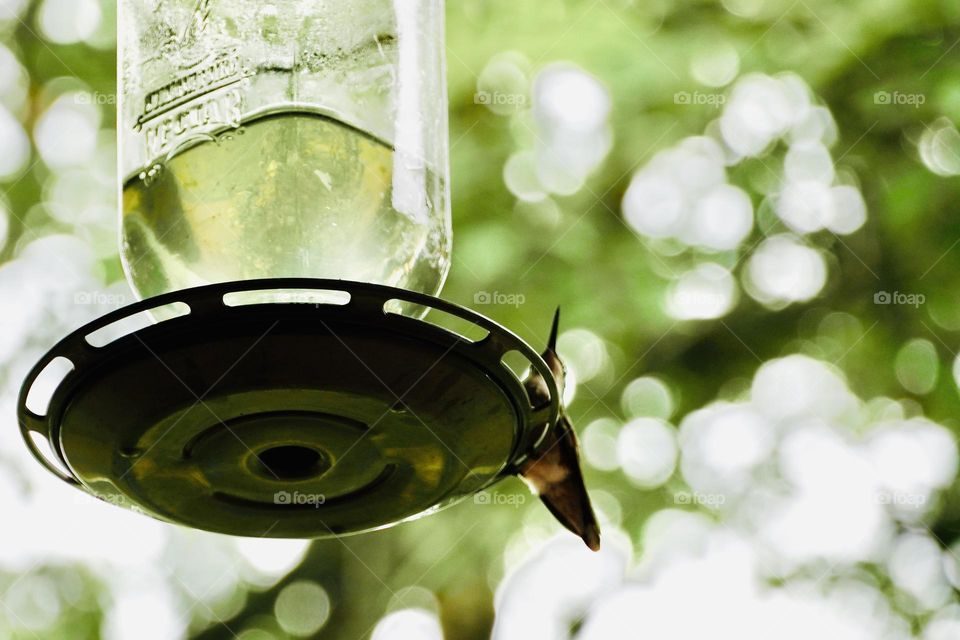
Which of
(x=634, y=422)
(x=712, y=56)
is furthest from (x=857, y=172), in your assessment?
(x=634, y=422)

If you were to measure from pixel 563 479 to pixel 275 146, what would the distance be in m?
0.84

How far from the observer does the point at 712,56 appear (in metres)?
5.12

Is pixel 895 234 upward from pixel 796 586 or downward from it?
upward

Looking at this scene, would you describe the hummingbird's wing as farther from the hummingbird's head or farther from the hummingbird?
the hummingbird's head

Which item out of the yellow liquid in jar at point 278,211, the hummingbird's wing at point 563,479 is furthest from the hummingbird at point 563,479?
the yellow liquid in jar at point 278,211

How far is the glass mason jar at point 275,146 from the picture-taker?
2209 millimetres

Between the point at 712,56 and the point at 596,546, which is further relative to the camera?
the point at 712,56

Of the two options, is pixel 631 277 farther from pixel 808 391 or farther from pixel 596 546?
pixel 596 546

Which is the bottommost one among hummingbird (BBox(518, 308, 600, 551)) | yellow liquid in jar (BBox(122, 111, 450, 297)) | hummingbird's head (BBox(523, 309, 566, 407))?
hummingbird (BBox(518, 308, 600, 551))

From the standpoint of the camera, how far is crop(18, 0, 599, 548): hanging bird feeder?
1777 millimetres

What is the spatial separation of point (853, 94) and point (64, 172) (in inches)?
146

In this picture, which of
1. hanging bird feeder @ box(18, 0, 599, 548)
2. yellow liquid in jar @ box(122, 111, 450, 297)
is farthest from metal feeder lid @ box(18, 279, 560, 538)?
yellow liquid in jar @ box(122, 111, 450, 297)

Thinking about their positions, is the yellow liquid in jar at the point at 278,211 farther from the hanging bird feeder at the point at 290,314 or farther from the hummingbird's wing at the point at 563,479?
the hummingbird's wing at the point at 563,479

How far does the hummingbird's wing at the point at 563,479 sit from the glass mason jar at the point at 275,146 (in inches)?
19.1
